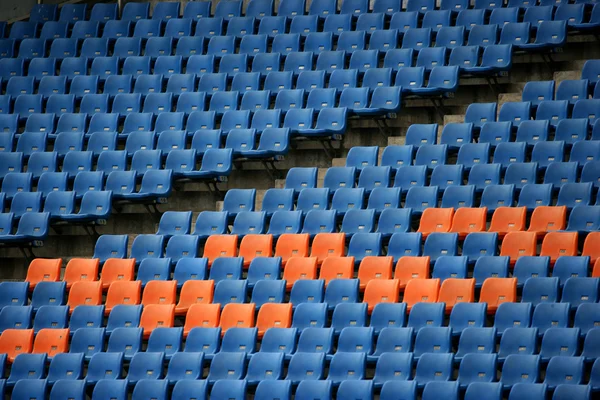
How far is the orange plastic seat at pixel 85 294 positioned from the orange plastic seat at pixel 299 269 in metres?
1.71

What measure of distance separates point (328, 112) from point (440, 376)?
166 inches

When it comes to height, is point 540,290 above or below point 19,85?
below

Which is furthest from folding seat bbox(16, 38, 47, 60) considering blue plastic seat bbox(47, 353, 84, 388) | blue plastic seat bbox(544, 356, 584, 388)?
blue plastic seat bbox(544, 356, 584, 388)

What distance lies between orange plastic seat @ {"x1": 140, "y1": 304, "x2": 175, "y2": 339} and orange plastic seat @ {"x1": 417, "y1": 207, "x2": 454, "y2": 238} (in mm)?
2318

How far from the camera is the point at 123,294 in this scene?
10312 millimetres

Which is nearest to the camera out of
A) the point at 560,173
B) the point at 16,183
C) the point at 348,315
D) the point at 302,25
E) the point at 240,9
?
the point at 348,315

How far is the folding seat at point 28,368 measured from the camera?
30.9 feet

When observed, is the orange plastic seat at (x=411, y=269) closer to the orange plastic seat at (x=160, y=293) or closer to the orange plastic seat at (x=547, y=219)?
the orange plastic seat at (x=547, y=219)

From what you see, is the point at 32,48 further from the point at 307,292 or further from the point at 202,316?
the point at 307,292

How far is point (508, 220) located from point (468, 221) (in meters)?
0.36

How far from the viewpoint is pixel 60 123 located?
42.1ft

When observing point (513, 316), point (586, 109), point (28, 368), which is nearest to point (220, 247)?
point (28, 368)

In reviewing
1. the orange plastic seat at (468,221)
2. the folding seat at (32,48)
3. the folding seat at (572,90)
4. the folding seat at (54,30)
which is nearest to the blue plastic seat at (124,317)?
the orange plastic seat at (468,221)

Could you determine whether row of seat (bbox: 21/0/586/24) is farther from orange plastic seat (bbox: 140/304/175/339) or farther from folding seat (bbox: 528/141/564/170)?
orange plastic seat (bbox: 140/304/175/339)
